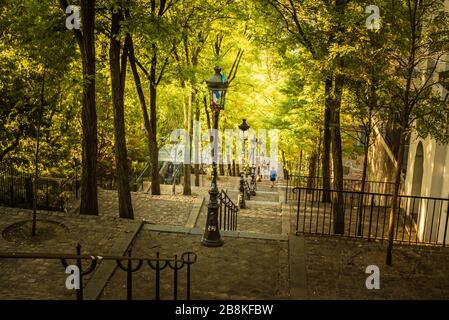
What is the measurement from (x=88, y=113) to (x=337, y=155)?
685 centimetres

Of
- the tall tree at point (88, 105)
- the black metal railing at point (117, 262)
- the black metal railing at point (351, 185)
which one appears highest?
the tall tree at point (88, 105)

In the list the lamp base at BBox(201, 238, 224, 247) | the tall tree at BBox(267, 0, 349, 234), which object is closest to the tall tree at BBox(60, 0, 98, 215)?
the lamp base at BBox(201, 238, 224, 247)

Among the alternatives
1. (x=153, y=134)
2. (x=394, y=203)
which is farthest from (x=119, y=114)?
(x=394, y=203)

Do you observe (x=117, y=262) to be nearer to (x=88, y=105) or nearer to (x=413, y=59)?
(x=413, y=59)

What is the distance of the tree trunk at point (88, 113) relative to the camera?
11.1 metres

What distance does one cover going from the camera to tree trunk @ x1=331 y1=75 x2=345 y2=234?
11547 millimetres

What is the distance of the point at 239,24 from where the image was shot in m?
20.4

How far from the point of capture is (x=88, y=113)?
462 inches

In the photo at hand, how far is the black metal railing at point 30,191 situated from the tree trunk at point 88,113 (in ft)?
8.60

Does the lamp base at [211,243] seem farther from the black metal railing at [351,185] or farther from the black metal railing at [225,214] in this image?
the black metal railing at [351,185]

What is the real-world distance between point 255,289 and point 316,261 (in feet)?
5.87

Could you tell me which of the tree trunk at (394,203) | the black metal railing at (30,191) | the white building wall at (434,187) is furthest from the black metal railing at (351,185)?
the black metal railing at (30,191)
